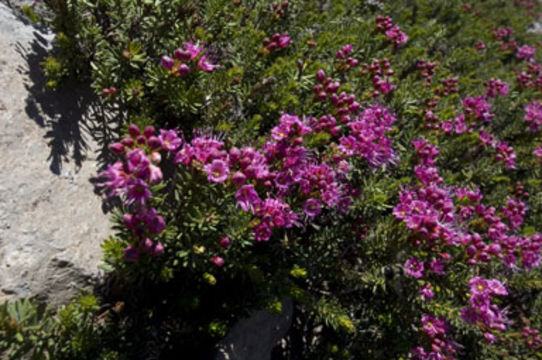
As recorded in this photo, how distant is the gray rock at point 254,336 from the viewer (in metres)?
3.10

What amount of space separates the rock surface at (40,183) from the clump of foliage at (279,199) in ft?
0.76

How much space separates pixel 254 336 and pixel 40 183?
7.23 feet

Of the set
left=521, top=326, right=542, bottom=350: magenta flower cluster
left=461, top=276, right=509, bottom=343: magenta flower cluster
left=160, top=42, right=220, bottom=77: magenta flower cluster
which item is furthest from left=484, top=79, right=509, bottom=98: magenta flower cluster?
left=160, top=42, right=220, bottom=77: magenta flower cluster

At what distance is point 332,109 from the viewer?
360cm

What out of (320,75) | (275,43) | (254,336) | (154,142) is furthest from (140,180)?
(275,43)

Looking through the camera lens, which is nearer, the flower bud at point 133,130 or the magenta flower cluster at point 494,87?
the flower bud at point 133,130

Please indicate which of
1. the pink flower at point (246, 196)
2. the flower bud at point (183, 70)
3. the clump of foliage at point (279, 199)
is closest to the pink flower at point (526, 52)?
Result: the clump of foliage at point (279, 199)

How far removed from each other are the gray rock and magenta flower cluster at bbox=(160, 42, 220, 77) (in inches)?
85.8

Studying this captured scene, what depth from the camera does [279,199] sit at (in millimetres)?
2715

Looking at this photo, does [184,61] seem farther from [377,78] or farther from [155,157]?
[377,78]

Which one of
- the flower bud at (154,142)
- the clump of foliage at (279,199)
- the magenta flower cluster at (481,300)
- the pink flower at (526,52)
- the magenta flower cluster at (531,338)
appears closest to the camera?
the flower bud at (154,142)

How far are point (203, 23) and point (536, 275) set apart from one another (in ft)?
17.7

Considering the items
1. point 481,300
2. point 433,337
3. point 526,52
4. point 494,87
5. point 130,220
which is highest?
point 130,220

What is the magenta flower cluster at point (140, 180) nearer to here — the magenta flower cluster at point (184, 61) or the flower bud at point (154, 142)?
the flower bud at point (154, 142)
